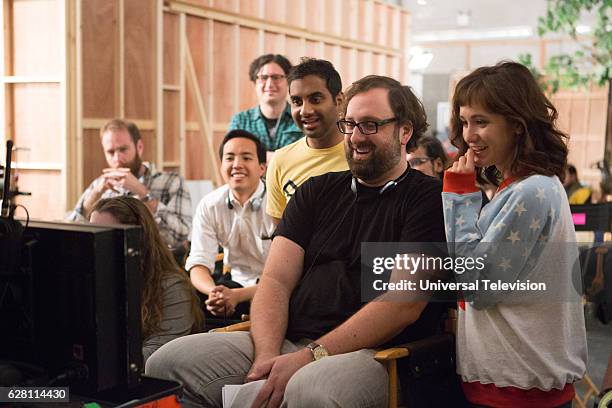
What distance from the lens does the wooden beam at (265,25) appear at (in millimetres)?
6527

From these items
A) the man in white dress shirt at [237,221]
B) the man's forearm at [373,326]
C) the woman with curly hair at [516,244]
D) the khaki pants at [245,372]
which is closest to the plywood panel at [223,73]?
the man in white dress shirt at [237,221]

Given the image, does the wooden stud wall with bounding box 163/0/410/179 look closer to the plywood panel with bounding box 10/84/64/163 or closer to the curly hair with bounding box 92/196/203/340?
the plywood panel with bounding box 10/84/64/163

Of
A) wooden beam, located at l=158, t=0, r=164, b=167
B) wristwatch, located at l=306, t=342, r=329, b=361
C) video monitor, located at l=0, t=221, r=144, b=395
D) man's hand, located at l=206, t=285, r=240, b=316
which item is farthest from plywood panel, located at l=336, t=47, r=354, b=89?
video monitor, located at l=0, t=221, r=144, b=395

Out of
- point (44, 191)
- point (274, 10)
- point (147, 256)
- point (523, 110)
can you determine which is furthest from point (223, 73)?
point (523, 110)

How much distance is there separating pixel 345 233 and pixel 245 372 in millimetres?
530

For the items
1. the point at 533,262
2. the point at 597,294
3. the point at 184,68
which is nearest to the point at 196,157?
the point at 184,68

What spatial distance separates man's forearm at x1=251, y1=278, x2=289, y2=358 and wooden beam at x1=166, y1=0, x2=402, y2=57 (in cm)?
450

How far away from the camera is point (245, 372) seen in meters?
2.34

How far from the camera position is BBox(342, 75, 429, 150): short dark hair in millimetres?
2447

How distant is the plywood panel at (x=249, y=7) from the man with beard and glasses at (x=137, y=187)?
314cm

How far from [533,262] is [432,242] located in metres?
0.40

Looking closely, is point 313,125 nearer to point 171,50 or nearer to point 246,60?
point 171,50

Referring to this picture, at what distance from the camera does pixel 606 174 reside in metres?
6.24

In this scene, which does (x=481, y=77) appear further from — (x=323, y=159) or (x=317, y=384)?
(x=323, y=159)
